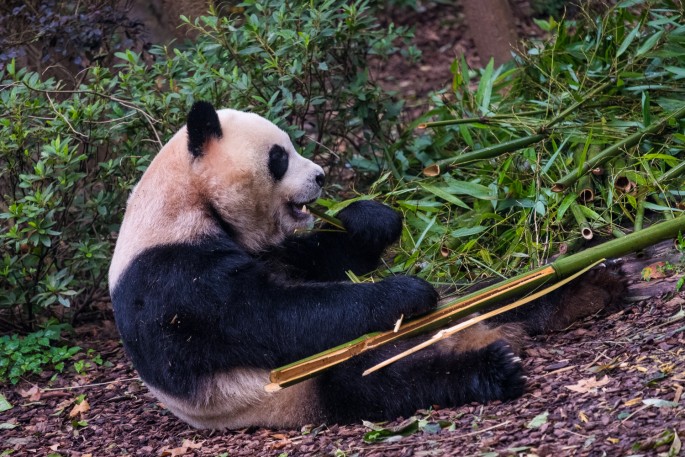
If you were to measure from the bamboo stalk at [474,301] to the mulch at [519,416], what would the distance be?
32 centimetres

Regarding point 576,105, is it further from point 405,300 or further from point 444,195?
point 405,300

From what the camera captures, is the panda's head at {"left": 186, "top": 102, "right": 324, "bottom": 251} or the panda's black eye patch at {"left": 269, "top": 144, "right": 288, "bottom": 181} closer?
the panda's head at {"left": 186, "top": 102, "right": 324, "bottom": 251}

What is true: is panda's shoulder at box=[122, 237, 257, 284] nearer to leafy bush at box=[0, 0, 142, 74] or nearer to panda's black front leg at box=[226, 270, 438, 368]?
panda's black front leg at box=[226, 270, 438, 368]

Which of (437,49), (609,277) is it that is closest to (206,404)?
(609,277)

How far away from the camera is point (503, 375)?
3.83m

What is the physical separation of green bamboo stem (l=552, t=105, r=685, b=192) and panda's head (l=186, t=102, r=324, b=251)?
1.38 m

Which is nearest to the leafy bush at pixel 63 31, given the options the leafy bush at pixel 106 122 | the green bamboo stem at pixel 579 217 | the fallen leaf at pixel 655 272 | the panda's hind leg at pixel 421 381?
the leafy bush at pixel 106 122

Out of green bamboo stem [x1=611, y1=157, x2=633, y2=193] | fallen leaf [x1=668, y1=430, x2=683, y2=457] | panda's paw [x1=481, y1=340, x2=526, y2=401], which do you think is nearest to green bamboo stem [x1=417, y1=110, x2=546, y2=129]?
green bamboo stem [x1=611, y1=157, x2=633, y2=193]

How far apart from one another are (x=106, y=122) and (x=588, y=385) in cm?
337

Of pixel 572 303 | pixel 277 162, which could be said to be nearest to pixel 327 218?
pixel 277 162

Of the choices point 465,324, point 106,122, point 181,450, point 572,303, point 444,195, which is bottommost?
point 181,450

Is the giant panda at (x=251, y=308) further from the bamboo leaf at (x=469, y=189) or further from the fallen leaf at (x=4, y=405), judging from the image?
the fallen leaf at (x=4, y=405)

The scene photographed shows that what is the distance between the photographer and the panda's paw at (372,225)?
4910 mm

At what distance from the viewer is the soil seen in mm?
3258
